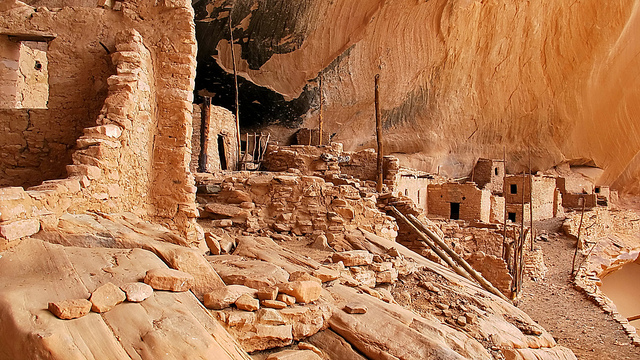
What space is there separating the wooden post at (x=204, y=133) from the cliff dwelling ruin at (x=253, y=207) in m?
0.05

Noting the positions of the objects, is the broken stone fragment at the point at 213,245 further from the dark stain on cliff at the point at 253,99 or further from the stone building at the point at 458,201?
the stone building at the point at 458,201

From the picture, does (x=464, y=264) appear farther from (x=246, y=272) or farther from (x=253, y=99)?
(x=253, y=99)

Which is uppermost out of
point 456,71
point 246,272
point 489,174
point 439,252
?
point 456,71

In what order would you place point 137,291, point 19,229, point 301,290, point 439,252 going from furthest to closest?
point 439,252 < point 301,290 < point 19,229 < point 137,291

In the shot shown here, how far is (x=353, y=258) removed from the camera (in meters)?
4.90

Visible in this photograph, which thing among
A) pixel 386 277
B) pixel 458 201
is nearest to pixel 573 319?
pixel 386 277

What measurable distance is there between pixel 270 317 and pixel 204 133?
8.04 meters

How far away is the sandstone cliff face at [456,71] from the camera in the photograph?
13.6 metres

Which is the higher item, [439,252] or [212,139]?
[212,139]

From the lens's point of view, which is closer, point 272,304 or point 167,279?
point 167,279

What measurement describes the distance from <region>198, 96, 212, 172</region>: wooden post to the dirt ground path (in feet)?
25.4

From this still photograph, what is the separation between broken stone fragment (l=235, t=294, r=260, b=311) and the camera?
263cm

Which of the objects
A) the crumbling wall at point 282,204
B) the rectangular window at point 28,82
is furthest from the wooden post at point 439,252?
the rectangular window at point 28,82

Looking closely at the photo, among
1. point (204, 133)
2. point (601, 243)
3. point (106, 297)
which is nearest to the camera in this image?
point (106, 297)
